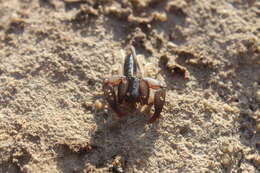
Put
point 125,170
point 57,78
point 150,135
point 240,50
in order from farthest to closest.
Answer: point 240,50
point 57,78
point 150,135
point 125,170

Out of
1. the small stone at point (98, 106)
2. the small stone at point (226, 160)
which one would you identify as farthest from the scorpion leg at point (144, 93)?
the small stone at point (226, 160)

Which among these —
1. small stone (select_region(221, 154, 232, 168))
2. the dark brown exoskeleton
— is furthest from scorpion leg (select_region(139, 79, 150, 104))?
small stone (select_region(221, 154, 232, 168))

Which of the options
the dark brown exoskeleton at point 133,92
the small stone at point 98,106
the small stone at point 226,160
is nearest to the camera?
the small stone at point 226,160

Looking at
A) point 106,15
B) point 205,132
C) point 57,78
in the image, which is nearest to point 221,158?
point 205,132

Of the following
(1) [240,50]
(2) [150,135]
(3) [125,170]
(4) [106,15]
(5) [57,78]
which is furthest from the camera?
(4) [106,15]

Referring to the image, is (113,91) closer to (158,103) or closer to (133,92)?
(133,92)

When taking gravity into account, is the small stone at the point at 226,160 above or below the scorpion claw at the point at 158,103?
below

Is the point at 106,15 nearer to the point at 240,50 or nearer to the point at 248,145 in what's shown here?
the point at 240,50

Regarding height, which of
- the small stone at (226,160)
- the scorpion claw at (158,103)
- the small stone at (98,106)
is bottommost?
the small stone at (226,160)

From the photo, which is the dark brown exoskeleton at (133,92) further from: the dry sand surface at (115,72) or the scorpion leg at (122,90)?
the dry sand surface at (115,72)
